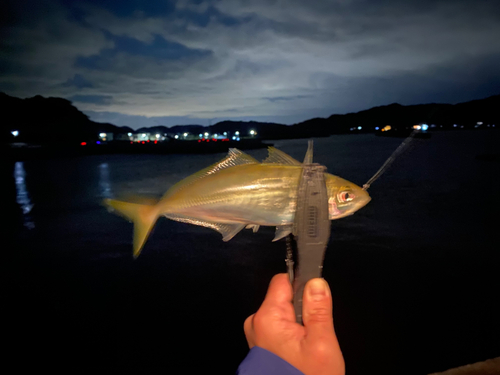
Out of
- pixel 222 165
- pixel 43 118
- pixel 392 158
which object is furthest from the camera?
pixel 43 118

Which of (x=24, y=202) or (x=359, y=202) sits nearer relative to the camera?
(x=359, y=202)

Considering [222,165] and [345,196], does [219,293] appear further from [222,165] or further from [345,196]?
[345,196]

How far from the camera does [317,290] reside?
3.53 ft

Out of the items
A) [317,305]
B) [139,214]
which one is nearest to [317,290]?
[317,305]

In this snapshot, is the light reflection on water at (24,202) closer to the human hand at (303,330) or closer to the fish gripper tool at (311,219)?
the human hand at (303,330)

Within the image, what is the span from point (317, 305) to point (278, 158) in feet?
1.90

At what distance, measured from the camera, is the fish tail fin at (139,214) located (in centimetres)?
127

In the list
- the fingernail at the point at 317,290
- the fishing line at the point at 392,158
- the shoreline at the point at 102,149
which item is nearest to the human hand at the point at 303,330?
the fingernail at the point at 317,290

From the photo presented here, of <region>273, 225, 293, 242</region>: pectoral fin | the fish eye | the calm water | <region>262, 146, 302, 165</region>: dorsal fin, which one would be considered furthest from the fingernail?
the calm water

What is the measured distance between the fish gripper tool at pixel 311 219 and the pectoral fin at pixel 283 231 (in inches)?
2.5

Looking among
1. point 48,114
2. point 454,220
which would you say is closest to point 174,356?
point 454,220

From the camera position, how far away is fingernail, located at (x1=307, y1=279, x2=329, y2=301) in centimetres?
107

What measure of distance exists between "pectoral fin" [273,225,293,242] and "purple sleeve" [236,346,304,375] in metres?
0.42

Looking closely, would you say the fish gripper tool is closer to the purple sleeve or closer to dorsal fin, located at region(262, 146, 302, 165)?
dorsal fin, located at region(262, 146, 302, 165)
